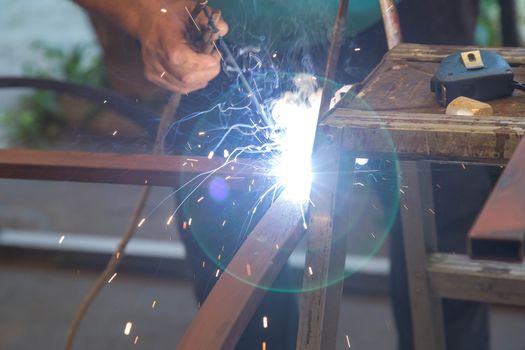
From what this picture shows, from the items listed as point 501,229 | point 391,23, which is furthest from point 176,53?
point 501,229

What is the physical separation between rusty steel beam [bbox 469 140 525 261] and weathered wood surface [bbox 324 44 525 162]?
0.91 ft

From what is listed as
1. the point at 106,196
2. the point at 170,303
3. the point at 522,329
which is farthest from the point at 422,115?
the point at 106,196

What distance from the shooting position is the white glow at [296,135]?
1.30 meters

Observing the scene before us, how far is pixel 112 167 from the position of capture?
140 centimetres

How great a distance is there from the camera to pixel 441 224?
6.18 ft

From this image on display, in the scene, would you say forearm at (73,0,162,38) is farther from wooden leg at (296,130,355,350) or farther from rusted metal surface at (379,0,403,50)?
wooden leg at (296,130,355,350)

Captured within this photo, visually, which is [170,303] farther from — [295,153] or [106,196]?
[295,153]

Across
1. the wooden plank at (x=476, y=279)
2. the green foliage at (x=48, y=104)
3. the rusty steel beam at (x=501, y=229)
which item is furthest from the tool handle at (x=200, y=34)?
the green foliage at (x=48, y=104)

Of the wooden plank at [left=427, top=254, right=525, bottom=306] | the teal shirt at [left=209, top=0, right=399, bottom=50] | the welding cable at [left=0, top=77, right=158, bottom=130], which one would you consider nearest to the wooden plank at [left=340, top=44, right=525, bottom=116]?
the teal shirt at [left=209, top=0, right=399, bottom=50]

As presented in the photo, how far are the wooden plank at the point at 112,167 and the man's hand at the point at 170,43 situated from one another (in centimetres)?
21

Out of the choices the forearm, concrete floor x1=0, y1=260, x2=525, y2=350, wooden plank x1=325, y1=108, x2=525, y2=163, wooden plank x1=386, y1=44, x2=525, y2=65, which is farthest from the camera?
concrete floor x1=0, y1=260, x2=525, y2=350

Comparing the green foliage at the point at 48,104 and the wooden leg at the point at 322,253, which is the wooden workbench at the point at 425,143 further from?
the green foliage at the point at 48,104

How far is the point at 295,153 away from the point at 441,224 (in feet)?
1.75

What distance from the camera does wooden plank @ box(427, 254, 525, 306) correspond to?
1502 mm
